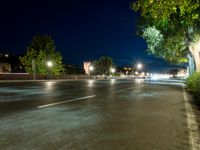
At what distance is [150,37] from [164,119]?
2414 cm

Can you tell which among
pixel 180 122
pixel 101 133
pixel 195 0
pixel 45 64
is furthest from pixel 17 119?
pixel 45 64

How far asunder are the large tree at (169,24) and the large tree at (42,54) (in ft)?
113

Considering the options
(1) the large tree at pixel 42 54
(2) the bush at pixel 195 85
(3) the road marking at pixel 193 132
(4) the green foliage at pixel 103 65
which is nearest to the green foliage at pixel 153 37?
(2) the bush at pixel 195 85

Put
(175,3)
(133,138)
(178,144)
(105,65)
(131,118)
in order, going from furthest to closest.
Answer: (105,65) → (175,3) → (131,118) → (133,138) → (178,144)

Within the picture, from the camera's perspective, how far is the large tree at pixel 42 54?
6506cm

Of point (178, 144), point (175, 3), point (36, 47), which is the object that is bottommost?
point (178, 144)

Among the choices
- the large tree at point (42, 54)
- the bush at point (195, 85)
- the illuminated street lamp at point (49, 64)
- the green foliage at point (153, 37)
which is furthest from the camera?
the large tree at point (42, 54)

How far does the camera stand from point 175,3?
9984 mm

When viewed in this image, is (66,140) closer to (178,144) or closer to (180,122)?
(178,144)

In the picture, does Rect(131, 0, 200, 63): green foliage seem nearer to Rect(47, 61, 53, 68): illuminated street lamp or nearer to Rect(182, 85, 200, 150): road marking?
Rect(182, 85, 200, 150): road marking

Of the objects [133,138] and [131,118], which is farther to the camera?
[131,118]

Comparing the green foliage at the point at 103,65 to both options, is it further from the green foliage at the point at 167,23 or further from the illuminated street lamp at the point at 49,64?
the green foliage at the point at 167,23

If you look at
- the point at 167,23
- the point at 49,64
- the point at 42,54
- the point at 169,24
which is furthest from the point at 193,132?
the point at 42,54

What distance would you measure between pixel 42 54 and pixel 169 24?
1785 inches
